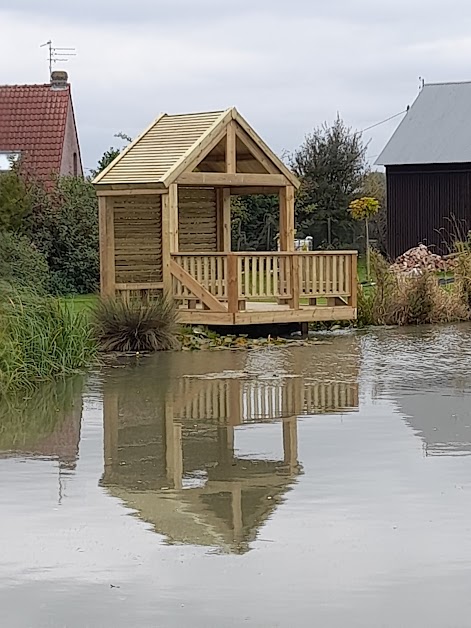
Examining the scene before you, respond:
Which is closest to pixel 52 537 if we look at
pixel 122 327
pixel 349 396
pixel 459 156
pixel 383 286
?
pixel 349 396

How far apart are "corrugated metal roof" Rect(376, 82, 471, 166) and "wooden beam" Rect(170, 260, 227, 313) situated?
77.6 feet

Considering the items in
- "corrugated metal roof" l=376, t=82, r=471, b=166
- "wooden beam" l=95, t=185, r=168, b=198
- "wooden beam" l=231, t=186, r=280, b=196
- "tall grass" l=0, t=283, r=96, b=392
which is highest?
"corrugated metal roof" l=376, t=82, r=471, b=166

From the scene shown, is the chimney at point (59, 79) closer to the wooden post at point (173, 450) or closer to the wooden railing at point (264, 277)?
the wooden railing at point (264, 277)

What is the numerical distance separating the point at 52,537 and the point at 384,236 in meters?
37.1

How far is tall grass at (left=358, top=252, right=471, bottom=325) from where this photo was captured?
2133cm

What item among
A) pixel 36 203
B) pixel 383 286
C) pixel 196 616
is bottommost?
pixel 196 616

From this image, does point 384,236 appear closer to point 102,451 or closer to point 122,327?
point 122,327

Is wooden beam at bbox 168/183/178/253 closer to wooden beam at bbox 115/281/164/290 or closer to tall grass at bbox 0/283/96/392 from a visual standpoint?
wooden beam at bbox 115/281/164/290

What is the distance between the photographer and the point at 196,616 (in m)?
5.60

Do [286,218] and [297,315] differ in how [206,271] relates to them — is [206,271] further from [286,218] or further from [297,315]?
[286,218]

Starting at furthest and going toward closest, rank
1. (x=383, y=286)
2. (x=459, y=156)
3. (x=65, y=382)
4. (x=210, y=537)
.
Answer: (x=459, y=156)
(x=383, y=286)
(x=65, y=382)
(x=210, y=537)

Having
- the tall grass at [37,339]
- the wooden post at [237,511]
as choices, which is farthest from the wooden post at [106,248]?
the wooden post at [237,511]

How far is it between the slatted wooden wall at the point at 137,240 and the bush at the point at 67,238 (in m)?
7.55

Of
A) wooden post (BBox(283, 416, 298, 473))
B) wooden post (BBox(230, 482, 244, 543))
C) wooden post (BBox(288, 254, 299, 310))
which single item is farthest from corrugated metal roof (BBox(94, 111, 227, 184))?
wooden post (BBox(230, 482, 244, 543))
